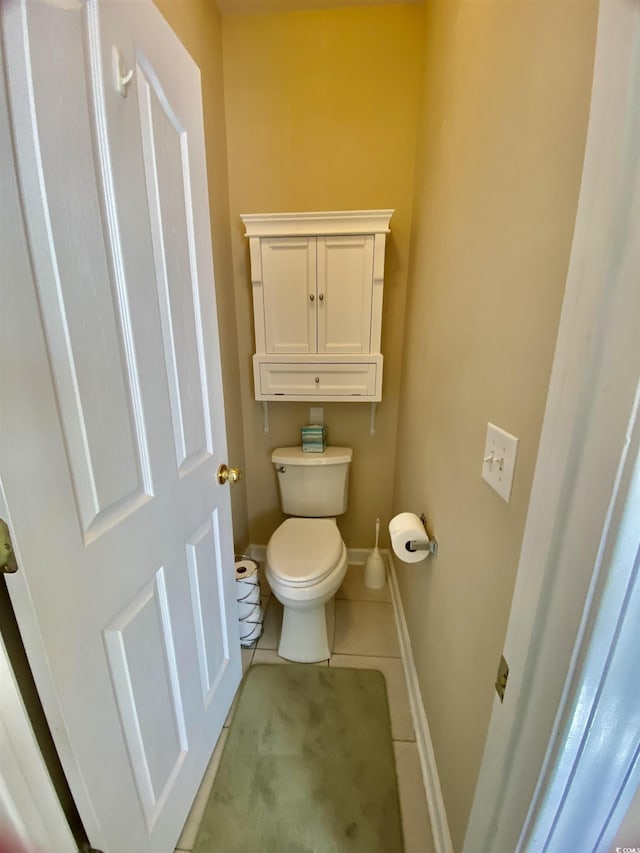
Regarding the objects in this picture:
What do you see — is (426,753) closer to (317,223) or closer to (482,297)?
(482,297)

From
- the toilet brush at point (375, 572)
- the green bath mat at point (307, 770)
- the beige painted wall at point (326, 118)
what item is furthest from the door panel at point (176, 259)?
the toilet brush at point (375, 572)

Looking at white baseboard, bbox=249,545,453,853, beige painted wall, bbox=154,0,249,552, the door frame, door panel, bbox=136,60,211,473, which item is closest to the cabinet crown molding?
beige painted wall, bbox=154,0,249,552

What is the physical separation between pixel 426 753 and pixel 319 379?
4.68ft

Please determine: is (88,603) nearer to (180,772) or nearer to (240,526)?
(180,772)

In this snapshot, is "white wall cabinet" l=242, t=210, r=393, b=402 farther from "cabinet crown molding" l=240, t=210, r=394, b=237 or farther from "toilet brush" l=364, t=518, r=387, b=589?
"toilet brush" l=364, t=518, r=387, b=589

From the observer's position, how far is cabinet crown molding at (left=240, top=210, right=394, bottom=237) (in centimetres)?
150

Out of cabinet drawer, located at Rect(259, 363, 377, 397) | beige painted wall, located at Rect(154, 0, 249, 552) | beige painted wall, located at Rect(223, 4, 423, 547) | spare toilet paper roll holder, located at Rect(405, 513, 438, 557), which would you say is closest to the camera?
spare toilet paper roll holder, located at Rect(405, 513, 438, 557)

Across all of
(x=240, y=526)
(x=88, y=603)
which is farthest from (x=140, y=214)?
(x=240, y=526)

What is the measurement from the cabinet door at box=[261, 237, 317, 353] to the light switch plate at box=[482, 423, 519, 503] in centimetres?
113

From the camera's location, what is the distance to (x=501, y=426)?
2.16ft

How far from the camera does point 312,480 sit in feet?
5.99

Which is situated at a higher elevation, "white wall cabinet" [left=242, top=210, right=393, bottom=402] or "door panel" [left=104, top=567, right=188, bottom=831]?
"white wall cabinet" [left=242, top=210, right=393, bottom=402]

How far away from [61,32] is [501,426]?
3.10 ft

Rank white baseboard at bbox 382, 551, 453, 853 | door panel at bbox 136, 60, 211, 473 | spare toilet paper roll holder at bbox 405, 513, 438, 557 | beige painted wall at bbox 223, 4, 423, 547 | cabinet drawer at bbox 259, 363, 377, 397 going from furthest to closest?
cabinet drawer at bbox 259, 363, 377, 397
beige painted wall at bbox 223, 4, 423, 547
spare toilet paper roll holder at bbox 405, 513, 438, 557
white baseboard at bbox 382, 551, 453, 853
door panel at bbox 136, 60, 211, 473
